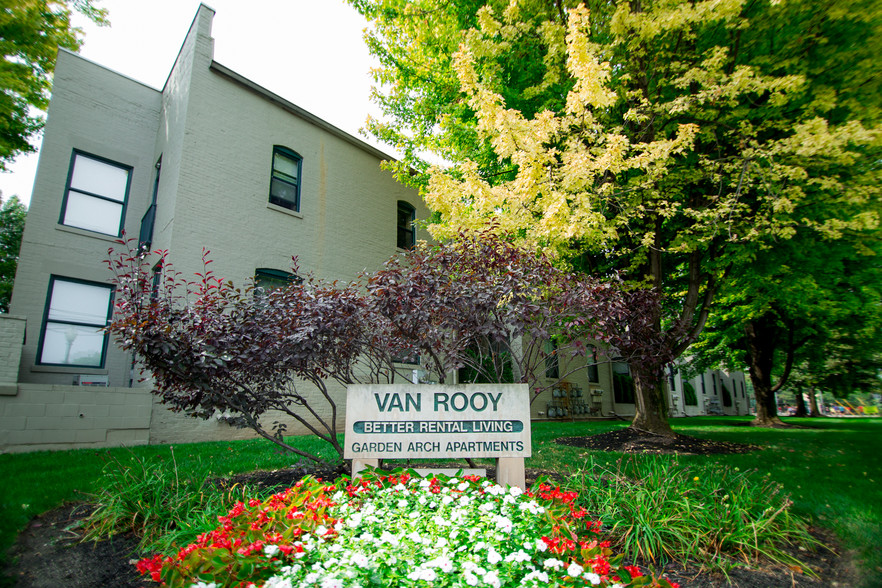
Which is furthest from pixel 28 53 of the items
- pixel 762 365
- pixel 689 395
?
pixel 689 395

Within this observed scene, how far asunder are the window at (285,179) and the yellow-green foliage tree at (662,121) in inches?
174

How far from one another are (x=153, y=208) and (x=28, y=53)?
424 cm

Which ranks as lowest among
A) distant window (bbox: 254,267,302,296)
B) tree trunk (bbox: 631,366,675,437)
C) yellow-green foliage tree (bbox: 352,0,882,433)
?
tree trunk (bbox: 631,366,675,437)

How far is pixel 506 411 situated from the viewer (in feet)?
15.5

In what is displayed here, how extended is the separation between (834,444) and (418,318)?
1151 centimetres

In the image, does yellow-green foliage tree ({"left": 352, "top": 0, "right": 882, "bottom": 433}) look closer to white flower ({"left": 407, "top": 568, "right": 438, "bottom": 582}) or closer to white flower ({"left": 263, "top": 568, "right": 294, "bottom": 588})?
white flower ({"left": 407, "top": 568, "right": 438, "bottom": 582})

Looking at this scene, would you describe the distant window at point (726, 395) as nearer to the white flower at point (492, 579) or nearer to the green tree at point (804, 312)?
the green tree at point (804, 312)

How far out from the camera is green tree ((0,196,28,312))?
2039cm

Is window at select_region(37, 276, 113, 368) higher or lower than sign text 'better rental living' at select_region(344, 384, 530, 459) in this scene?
higher

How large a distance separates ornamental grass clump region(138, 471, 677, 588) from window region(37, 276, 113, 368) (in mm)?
8906

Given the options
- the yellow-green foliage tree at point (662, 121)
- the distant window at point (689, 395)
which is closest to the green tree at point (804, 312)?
the yellow-green foliage tree at point (662, 121)

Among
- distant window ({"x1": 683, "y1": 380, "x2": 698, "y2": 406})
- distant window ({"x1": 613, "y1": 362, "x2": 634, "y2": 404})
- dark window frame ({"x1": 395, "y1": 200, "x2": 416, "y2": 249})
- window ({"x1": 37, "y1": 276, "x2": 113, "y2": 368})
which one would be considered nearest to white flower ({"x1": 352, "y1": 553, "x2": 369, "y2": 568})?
window ({"x1": 37, "y1": 276, "x2": 113, "y2": 368})

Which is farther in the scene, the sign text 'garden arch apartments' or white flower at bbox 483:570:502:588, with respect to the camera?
the sign text 'garden arch apartments'

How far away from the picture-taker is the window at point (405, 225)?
15172 mm
